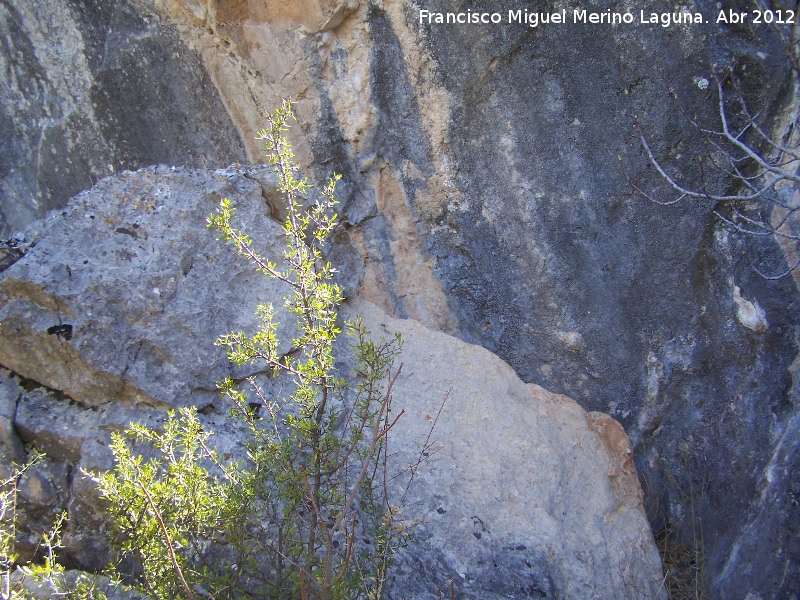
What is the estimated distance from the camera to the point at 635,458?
3209mm

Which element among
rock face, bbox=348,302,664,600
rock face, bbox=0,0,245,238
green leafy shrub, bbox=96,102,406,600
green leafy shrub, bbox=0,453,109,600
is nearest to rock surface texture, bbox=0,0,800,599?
rock face, bbox=0,0,245,238

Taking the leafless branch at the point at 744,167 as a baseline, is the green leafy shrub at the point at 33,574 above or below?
below

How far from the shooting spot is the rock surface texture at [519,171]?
2.64 meters

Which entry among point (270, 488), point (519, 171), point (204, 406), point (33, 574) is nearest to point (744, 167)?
point (519, 171)

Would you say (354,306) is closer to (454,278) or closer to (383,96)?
(454,278)

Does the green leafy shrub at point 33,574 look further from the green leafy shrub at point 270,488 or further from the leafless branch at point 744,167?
the leafless branch at point 744,167

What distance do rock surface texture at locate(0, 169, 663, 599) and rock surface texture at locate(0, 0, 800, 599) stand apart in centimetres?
8

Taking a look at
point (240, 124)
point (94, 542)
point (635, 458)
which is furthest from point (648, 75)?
point (94, 542)

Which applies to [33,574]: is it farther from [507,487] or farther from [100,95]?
[100,95]

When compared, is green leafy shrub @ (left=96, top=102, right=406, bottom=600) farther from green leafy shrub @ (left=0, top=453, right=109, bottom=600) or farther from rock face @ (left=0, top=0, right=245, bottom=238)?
rock face @ (left=0, top=0, right=245, bottom=238)

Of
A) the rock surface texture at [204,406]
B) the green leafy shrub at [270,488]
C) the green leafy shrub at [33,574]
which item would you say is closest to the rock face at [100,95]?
the rock surface texture at [204,406]

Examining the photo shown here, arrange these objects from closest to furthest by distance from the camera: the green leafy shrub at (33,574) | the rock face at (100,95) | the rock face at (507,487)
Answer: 1. the green leafy shrub at (33,574)
2. the rock face at (507,487)
3. the rock face at (100,95)

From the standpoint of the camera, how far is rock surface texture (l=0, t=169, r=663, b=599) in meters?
2.47

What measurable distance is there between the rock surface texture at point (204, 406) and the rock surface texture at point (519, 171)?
8 cm
